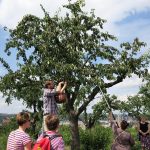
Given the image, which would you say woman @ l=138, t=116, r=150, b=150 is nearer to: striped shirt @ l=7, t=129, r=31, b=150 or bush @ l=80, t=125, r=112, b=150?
bush @ l=80, t=125, r=112, b=150

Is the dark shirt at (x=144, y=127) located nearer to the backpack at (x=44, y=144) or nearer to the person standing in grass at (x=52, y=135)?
the person standing in grass at (x=52, y=135)

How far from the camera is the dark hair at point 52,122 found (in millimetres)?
7444

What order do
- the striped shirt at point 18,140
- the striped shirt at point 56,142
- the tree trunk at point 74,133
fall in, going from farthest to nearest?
the tree trunk at point 74,133
the striped shirt at point 18,140
the striped shirt at point 56,142

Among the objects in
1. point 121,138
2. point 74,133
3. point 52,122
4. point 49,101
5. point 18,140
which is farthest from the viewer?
point 74,133

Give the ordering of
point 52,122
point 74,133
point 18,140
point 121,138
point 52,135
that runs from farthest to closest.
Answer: point 74,133
point 121,138
point 18,140
point 52,135
point 52,122

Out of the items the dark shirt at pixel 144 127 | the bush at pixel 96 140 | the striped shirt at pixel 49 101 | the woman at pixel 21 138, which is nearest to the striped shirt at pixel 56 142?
the woman at pixel 21 138

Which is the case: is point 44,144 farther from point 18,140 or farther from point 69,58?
point 69,58

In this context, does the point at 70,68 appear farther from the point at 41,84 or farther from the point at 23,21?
the point at 23,21

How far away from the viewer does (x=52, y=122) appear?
746 centimetres

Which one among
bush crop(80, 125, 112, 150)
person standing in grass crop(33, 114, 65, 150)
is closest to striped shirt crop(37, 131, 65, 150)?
person standing in grass crop(33, 114, 65, 150)

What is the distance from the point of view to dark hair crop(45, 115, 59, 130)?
7.44 m

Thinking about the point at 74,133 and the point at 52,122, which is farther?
the point at 74,133

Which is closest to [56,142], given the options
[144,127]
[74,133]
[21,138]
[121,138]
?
[21,138]

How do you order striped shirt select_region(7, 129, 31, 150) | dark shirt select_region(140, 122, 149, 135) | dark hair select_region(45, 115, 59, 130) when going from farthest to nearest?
1. dark shirt select_region(140, 122, 149, 135)
2. striped shirt select_region(7, 129, 31, 150)
3. dark hair select_region(45, 115, 59, 130)
